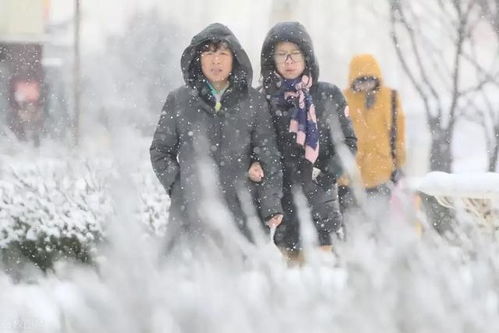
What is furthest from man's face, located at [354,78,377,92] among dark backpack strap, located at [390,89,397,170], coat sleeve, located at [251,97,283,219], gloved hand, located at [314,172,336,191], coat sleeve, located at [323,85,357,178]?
coat sleeve, located at [251,97,283,219]

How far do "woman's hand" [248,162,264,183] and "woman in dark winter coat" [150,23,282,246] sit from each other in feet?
0.09

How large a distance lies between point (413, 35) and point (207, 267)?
49.9ft

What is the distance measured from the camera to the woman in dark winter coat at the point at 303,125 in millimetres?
5172

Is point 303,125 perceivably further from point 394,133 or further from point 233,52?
point 394,133

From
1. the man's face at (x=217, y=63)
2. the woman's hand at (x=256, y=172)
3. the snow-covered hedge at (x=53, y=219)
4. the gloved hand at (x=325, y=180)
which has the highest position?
the man's face at (x=217, y=63)

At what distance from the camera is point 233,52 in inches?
197

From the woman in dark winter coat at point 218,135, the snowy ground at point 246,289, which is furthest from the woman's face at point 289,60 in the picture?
the snowy ground at point 246,289

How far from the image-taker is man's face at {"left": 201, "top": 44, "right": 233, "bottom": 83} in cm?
496

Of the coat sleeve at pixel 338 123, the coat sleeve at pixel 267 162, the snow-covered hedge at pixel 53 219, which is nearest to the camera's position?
the coat sleeve at pixel 267 162

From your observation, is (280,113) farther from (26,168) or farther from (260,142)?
(26,168)

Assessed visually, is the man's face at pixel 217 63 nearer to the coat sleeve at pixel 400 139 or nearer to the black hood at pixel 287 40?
the black hood at pixel 287 40

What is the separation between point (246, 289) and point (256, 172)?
111 inches

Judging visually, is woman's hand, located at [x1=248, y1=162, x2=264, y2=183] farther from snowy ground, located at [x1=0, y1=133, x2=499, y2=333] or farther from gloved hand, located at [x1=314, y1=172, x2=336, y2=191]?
snowy ground, located at [x1=0, y1=133, x2=499, y2=333]

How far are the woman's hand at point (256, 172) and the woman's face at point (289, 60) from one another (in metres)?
0.48
